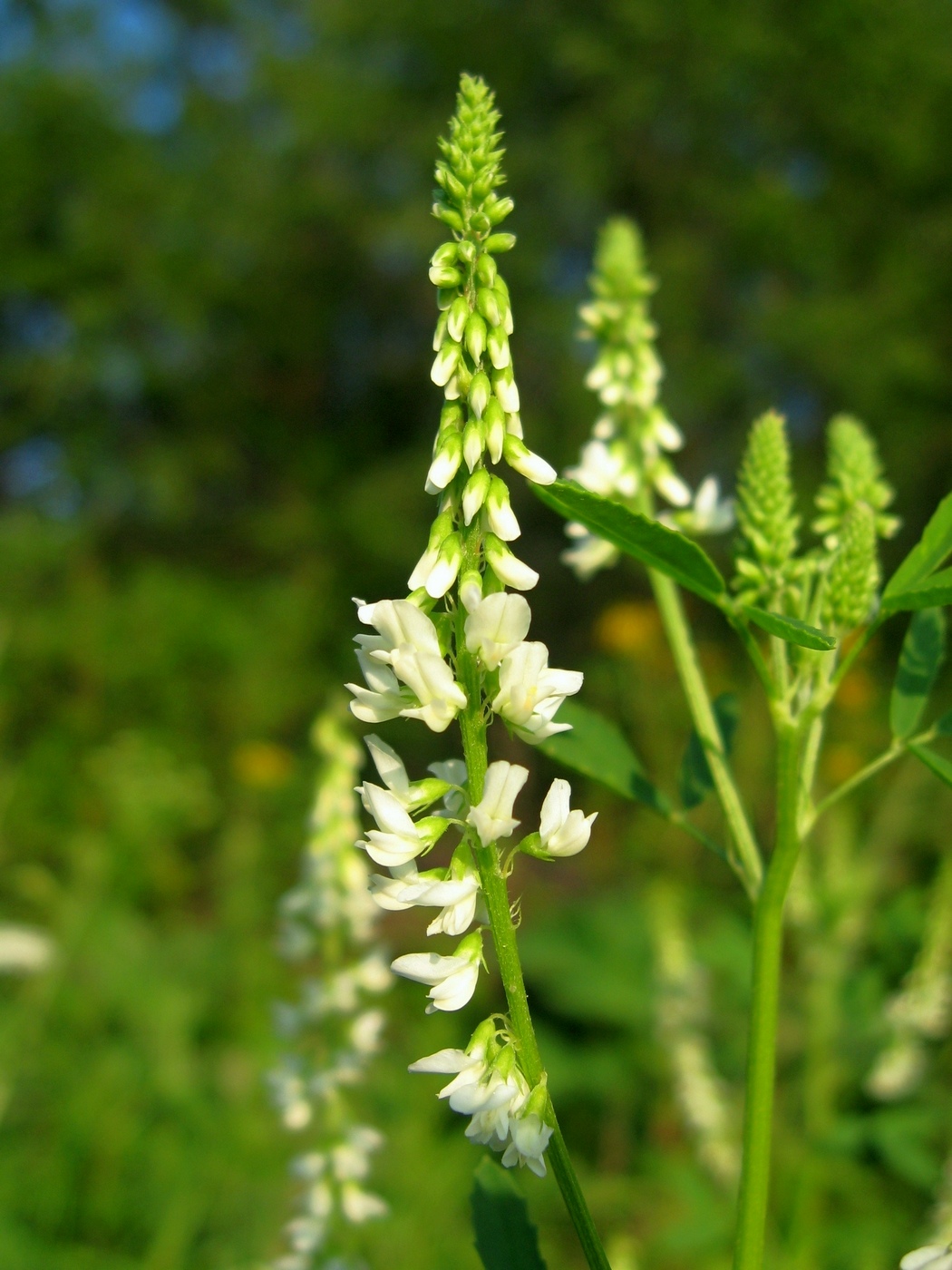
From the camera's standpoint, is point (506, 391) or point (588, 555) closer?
point (506, 391)


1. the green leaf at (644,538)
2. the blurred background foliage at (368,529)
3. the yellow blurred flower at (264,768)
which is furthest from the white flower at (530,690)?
the yellow blurred flower at (264,768)

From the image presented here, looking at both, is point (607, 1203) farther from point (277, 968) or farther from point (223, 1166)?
point (277, 968)

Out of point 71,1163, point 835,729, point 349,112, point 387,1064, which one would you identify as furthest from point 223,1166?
point 349,112

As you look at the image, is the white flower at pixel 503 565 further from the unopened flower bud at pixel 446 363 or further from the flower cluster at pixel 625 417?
the flower cluster at pixel 625 417

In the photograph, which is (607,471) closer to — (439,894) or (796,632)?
(796,632)

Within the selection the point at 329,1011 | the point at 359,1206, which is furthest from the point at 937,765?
the point at 329,1011

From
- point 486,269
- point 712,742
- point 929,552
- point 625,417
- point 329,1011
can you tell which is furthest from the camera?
point 329,1011

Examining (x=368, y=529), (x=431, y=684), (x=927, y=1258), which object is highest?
(x=368, y=529)
